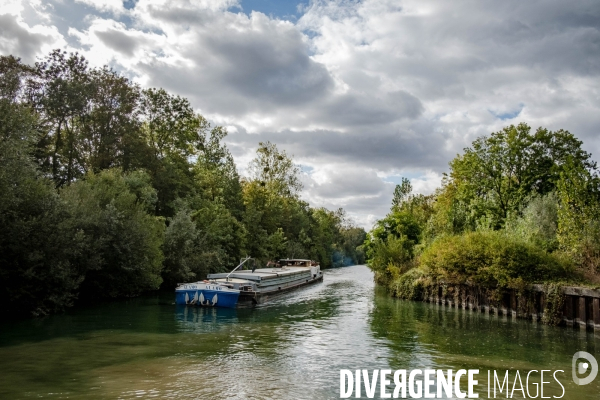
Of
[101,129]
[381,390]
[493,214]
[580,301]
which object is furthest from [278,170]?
[381,390]

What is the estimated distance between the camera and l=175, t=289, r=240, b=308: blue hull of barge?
2831 cm

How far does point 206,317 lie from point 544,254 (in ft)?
59.8

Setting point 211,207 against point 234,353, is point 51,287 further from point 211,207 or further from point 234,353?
point 211,207

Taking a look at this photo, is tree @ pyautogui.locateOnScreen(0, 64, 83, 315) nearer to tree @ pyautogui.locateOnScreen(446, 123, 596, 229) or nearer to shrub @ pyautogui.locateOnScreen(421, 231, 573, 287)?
shrub @ pyautogui.locateOnScreen(421, 231, 573, 287)

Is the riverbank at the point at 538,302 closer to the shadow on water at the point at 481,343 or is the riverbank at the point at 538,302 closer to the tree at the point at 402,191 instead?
the shadow on water at the point at 481,343

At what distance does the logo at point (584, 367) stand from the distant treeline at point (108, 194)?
871 inches

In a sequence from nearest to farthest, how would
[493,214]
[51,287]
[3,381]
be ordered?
[3,381] < [51,287] < [493,214]

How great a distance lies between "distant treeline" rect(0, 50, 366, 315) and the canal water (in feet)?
11.3

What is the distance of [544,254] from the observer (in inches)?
994

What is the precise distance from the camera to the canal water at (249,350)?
39.8 feet

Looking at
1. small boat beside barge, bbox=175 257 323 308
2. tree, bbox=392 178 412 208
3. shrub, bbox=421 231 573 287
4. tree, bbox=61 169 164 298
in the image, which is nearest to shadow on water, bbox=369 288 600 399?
shrub, bbox=421 231 573 287

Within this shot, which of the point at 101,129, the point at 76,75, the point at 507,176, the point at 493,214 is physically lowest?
the point at 493,214

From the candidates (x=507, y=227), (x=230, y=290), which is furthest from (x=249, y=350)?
(x=507, y=227)

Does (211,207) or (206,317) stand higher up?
(211,207)
